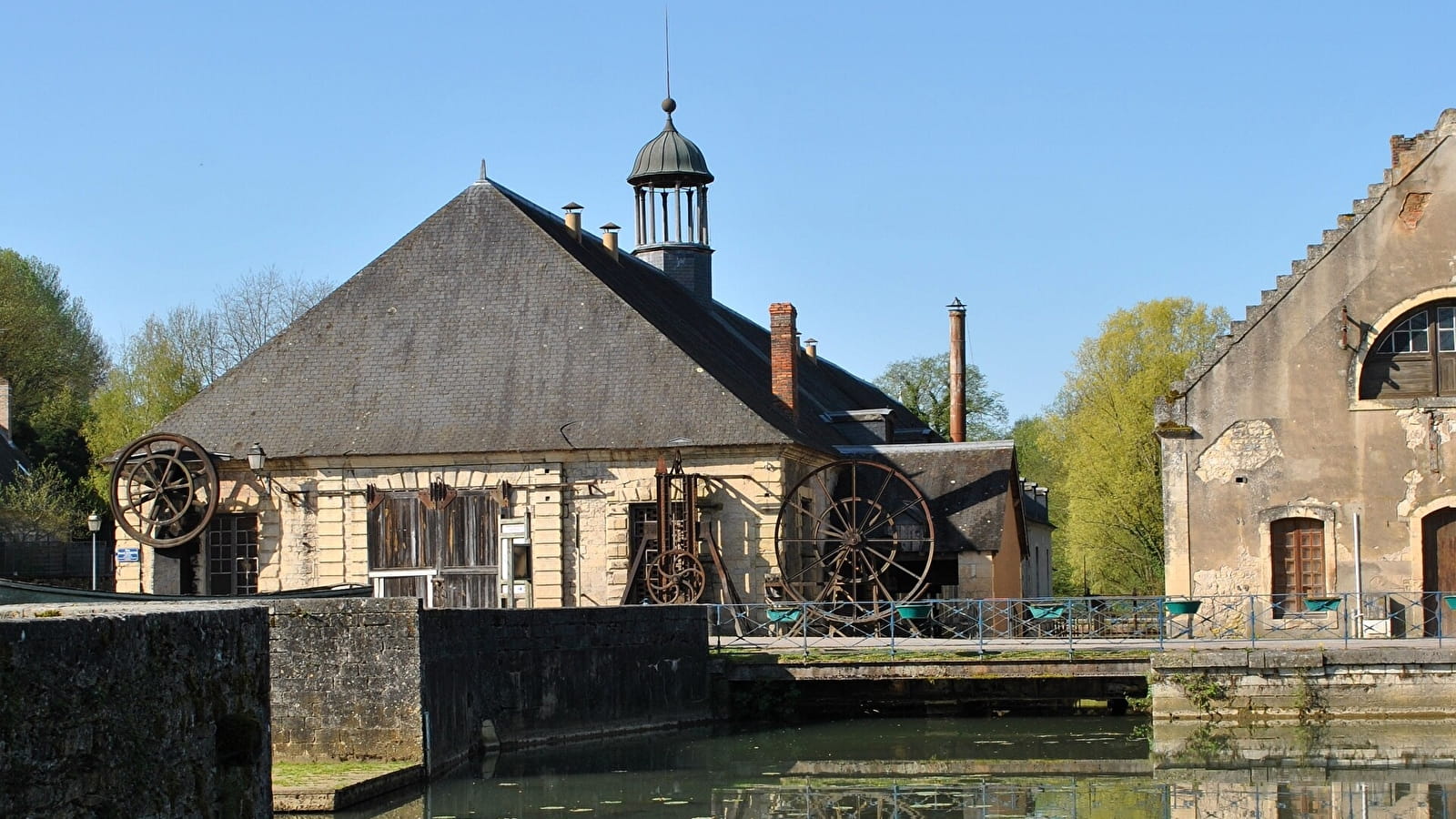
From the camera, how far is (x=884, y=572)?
94.5ft

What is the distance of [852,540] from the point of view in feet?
92.3

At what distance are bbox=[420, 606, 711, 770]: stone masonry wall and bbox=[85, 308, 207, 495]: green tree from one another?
1064 inches

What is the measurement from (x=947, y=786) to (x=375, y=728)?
17.3 feet

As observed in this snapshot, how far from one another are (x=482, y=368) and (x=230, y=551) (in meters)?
4.74

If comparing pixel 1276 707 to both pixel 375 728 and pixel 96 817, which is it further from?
pixel 96 817

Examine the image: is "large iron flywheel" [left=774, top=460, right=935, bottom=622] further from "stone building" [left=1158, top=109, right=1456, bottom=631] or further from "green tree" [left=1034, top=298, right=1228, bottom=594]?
"green tree" [left=1034, top=298, right=1228, bottom=594]

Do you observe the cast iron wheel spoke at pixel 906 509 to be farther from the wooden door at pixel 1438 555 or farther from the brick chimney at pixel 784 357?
the wooden door at pixel 1438 555

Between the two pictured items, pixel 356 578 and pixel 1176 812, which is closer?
pixel 1176 812

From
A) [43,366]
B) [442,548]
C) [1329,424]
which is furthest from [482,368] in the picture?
[43,366]

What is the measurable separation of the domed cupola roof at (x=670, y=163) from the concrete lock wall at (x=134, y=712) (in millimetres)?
28588

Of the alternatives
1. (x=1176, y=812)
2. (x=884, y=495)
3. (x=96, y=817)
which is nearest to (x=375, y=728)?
(x=1176, y=812)

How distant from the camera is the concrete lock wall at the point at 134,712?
7.71 meters

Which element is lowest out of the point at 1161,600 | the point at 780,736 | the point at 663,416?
the point at 780,736

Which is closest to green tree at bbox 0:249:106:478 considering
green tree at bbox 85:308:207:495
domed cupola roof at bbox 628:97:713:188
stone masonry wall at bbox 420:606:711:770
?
green tree at bbox 85:308:207:495
